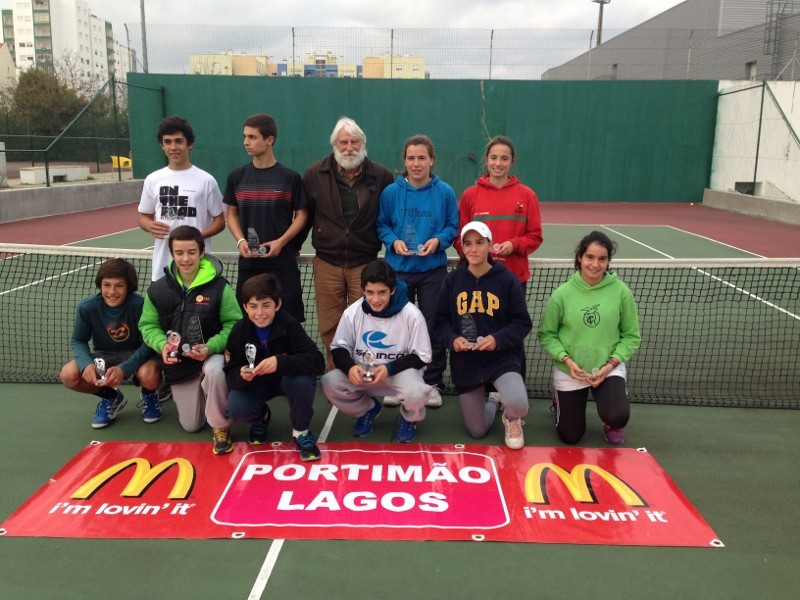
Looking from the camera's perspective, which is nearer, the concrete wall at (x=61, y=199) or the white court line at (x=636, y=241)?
the white court line at (x=636, y=241)

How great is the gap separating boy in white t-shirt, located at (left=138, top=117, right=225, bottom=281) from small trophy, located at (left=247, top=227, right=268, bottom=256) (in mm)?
316

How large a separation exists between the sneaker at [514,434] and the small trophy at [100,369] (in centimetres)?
243

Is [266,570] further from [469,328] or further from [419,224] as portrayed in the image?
[419,224]

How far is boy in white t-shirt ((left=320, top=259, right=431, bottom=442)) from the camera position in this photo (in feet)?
13.3

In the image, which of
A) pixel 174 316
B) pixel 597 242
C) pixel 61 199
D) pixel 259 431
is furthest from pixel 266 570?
pixel 61 199

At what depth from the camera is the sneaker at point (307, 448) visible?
3.81 meters

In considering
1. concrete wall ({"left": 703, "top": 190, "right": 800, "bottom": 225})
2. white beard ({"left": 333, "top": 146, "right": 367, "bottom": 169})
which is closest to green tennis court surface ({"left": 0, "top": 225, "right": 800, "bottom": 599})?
white beard ({"left": 333, "top": 146, "right": 367, "bottom": 169})

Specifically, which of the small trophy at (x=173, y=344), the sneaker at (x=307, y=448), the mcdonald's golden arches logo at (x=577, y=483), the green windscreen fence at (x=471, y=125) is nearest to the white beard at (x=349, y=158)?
the small trophy at (x=173, y=344)

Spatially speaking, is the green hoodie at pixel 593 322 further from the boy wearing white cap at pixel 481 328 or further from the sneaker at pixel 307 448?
the sneaker at pixel 307 448

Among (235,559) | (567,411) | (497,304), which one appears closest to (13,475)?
(235,559)

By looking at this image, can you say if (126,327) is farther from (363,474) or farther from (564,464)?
(564,464)

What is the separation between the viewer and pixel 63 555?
2934mm

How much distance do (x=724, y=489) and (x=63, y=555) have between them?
3211 millimetres

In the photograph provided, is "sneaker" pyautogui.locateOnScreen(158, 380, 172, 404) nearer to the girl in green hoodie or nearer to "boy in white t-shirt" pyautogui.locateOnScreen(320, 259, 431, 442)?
"boy in white t-shirt" pyautogui.locateOnScreen(320, 259, 431, 442)
